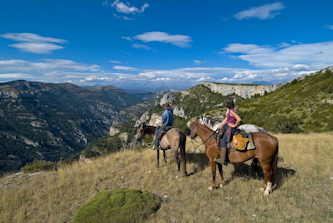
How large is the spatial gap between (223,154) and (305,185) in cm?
320

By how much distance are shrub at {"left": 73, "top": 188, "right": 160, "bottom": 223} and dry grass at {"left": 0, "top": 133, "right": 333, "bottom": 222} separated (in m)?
0.37

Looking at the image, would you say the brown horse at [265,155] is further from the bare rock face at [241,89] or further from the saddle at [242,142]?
the bare rock face at [241,89]

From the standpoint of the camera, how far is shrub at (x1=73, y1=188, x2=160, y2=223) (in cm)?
462

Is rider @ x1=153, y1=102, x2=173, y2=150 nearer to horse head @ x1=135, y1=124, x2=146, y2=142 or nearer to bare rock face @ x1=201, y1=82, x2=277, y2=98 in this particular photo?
horse head @ x1=135, y1=124, x2=146, y2=142

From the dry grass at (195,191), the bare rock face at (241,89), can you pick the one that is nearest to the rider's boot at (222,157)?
the dry grass at (195,191)

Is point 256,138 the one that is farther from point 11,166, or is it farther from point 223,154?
point 11,166

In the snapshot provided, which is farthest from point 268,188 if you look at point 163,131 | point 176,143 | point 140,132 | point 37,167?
point 37,167

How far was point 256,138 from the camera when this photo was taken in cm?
545

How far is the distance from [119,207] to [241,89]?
12444 centimetres

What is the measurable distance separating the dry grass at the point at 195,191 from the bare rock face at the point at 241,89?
93.6 metres

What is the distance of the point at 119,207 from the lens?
497 cm

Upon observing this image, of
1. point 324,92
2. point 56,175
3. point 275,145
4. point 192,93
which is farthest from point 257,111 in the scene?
point 192,93

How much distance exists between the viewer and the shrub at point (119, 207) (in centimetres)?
462

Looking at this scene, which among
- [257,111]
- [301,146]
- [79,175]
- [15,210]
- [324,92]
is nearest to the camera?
[15,210]
